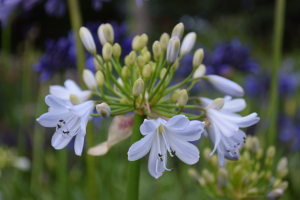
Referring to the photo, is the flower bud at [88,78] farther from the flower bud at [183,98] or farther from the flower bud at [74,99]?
the flower bud at [183,98]

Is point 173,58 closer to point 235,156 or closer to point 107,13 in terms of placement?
point 235,156

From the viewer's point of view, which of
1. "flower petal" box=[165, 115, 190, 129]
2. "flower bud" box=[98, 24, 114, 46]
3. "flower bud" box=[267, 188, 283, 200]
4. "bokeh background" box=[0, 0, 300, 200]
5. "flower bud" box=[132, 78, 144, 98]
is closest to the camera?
"flower petal" box=[165, 115, 190, 129]

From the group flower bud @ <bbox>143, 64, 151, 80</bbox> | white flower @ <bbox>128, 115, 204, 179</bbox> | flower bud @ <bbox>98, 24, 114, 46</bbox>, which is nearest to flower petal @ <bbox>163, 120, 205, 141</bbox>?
white flower @ <bbox>128, 115, 204, 179</bbox>

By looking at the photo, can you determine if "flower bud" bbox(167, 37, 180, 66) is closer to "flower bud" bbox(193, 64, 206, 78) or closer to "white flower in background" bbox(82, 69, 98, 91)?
"flower bud" bbox(193, 64, 206, 78)

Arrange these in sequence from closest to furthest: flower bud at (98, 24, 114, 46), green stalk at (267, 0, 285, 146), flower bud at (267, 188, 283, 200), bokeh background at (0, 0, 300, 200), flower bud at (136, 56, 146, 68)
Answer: flower bud at (136, 56, 146, 68)
flower bud at (98, 24, 114, 46)
flower bud at (267, 188, 283, 200)
green stalk at (267, 0, 285, 146)
bokeh background at (0, 0, 300, 200)

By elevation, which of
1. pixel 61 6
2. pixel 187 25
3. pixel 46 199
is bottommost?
pixel 46 199

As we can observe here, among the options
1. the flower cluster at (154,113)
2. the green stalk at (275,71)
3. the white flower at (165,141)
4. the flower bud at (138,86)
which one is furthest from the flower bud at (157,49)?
the green stalk at (275,71)

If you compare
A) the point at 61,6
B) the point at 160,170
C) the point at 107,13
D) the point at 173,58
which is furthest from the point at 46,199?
the point at 107,13
